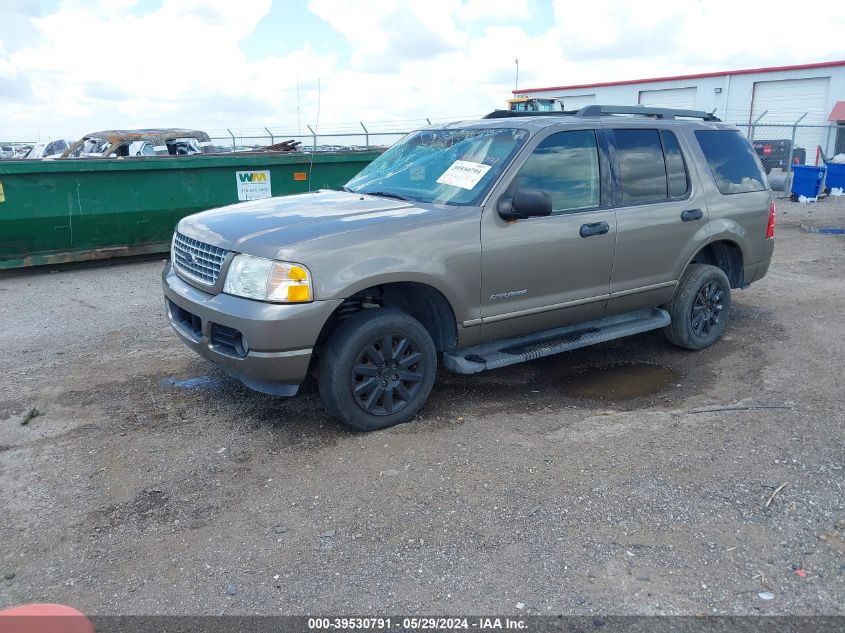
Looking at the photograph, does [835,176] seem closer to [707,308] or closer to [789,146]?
[789,146]

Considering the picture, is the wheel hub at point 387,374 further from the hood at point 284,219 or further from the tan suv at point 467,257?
the hood at point 284,219

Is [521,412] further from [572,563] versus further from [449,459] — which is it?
[572,563]

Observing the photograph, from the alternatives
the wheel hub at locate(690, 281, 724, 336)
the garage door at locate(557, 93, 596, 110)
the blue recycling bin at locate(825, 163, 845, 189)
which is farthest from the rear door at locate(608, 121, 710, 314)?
the garage door at locate(557, 93, 596, 110)

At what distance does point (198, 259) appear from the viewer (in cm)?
442

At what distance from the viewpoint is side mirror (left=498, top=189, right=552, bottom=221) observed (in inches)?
171

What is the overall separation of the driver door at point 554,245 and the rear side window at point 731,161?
1.26 m

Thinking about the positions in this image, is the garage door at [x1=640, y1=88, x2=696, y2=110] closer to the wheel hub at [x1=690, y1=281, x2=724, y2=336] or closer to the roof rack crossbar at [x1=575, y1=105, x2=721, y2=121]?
the roof rack crossbar at [x1=575, y1=105, x2=721, y2=121]

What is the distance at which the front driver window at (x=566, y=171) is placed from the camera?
471 cm

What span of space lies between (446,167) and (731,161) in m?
2.67

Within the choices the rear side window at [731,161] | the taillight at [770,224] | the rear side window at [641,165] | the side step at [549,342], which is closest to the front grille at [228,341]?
the side step at [549,342]

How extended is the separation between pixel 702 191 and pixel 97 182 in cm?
748

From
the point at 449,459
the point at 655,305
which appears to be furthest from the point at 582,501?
the point at 655,305

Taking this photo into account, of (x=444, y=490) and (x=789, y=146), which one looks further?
(x=789, y=146)

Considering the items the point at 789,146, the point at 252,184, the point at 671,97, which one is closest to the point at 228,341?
the point at 252,184
